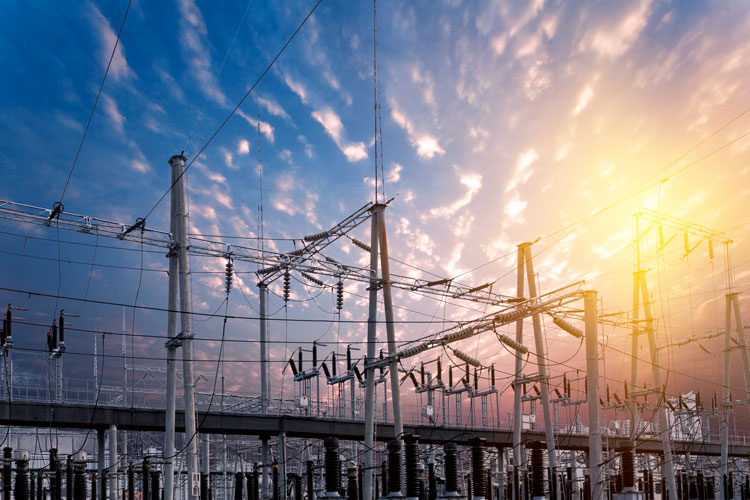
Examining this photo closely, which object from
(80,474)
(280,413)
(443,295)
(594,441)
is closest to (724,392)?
(443,295)

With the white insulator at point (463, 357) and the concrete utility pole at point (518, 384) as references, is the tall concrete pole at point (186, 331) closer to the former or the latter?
the white insulator at point (463, 357)

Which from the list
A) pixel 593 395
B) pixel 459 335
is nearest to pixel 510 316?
pixel 459 335

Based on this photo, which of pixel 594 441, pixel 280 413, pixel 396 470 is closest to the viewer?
pixel 396 470

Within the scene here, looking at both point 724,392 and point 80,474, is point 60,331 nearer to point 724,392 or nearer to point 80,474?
point 80,474

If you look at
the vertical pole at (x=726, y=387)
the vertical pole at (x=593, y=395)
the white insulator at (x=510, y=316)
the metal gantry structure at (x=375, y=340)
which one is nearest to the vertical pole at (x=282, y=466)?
the metal gantry structure at (x=375, y=340)

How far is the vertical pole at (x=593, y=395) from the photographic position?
707 inches

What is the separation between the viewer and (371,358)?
24.8 metres

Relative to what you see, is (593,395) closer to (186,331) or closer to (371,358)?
(371,358)

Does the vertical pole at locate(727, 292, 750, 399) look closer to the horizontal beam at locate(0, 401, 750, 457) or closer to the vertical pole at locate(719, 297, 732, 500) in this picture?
the vertical pole at locate(719, 297, 732, 500)

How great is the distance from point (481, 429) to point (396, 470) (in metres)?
32.3

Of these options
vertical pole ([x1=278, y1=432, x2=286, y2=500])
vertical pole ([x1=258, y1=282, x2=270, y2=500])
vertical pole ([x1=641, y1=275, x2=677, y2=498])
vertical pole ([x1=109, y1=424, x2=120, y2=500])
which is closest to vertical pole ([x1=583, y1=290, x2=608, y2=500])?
vertical pole ([x1=641, y1=275, x2=677, y2=498])

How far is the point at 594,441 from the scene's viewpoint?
59.5 feet

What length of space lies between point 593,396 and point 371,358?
883cm

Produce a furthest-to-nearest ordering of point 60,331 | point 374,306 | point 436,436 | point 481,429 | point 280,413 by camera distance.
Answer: point 481,429
point 436,436
point 280,413
point 374,306
point 60,331
